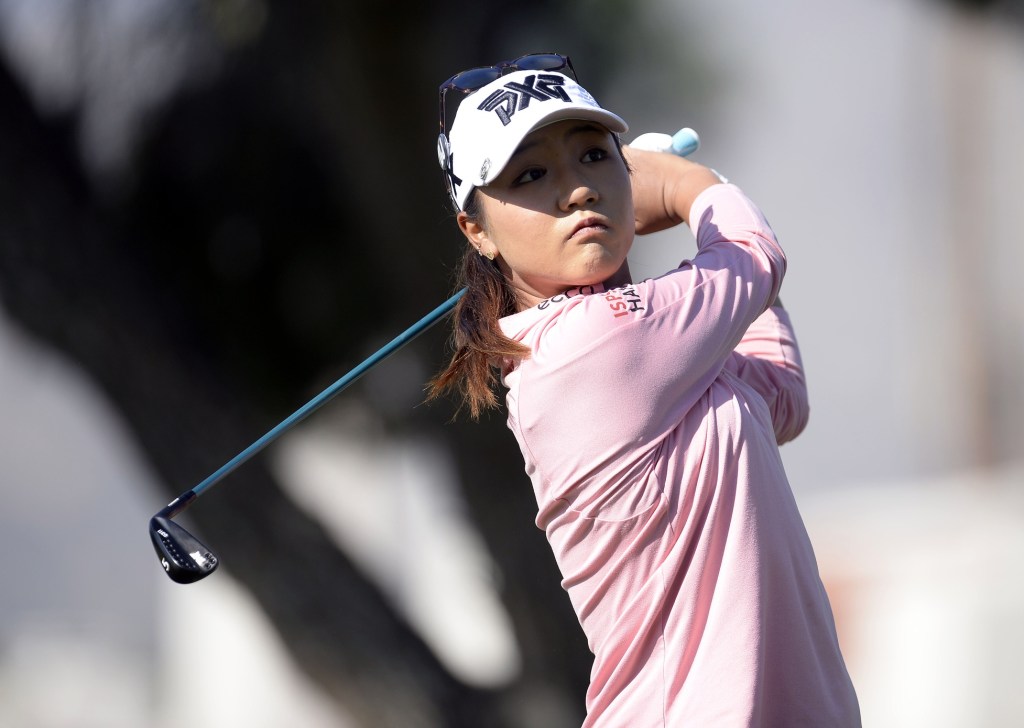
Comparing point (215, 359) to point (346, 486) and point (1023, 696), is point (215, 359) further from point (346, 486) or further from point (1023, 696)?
point (1023, 696)

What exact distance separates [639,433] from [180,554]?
30.1 inches

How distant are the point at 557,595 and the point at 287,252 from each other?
51.9 inches

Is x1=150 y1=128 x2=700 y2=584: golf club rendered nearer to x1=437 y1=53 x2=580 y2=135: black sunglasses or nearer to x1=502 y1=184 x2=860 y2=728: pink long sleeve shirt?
x1=437 y1=53 x2=580 y2=135: black sunglasses

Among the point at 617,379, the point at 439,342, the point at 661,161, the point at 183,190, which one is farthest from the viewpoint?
the point at 183,190

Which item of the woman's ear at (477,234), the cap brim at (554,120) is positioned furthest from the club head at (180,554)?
the cap brim at (554,120)

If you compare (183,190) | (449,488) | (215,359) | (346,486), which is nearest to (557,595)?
(449,488)

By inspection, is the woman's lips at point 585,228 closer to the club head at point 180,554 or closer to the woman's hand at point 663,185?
the woman's hand at point 663,185

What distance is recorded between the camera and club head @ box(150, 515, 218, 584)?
5.50 feet

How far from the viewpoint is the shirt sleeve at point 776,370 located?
1502 millimetres

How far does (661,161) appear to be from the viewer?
157cm

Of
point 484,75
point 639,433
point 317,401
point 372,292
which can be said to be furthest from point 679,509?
point 372,292

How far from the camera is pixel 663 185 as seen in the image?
5.08 feet

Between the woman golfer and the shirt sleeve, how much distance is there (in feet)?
0.45

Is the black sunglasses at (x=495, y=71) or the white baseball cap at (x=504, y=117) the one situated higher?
the black sunglasses at (x=495, y=71)
